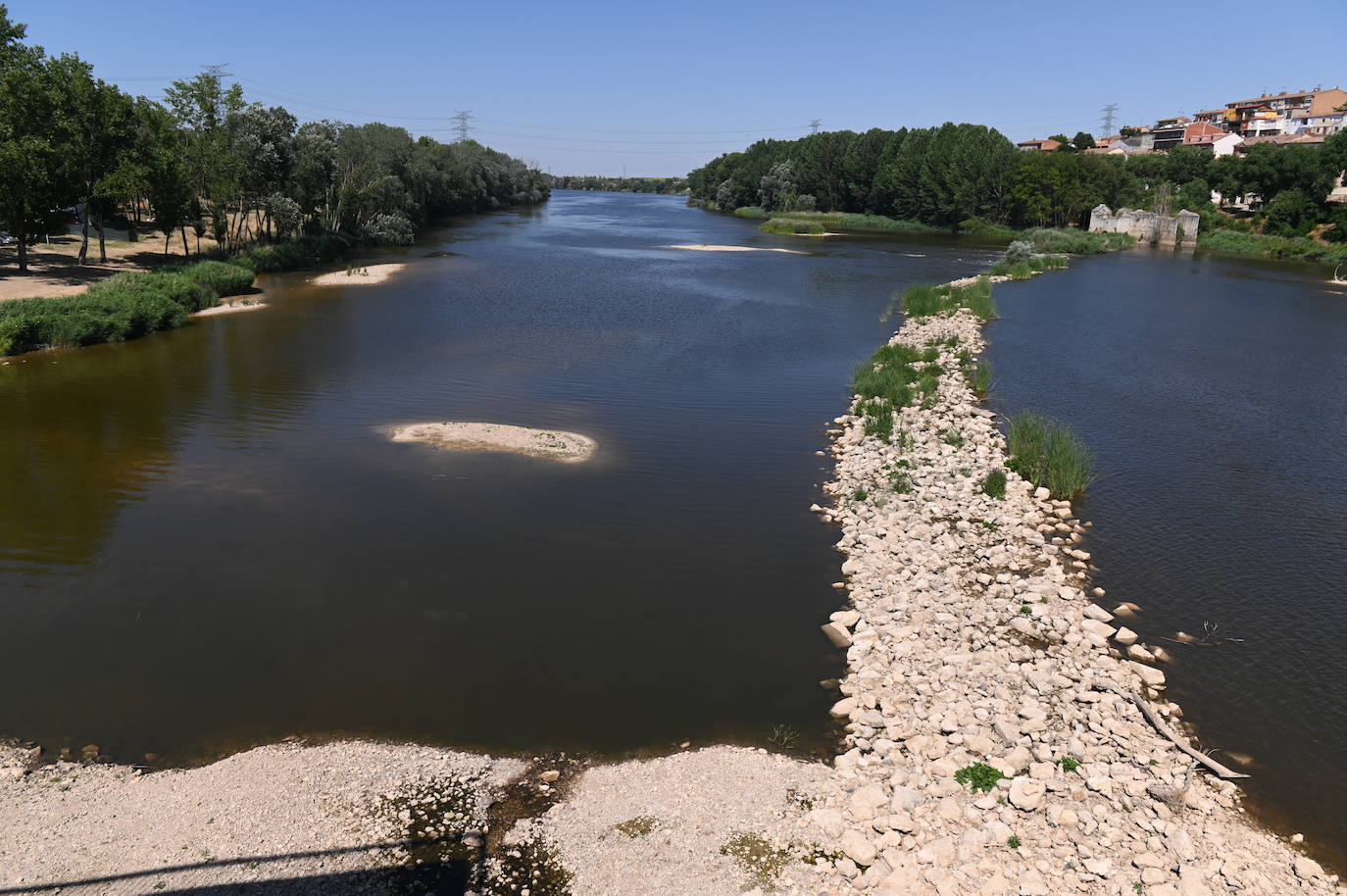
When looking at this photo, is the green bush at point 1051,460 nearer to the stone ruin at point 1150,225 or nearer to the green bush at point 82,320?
the green bush at point 82,320

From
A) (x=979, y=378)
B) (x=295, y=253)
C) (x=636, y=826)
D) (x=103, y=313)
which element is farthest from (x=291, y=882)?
(x=295, y=253)

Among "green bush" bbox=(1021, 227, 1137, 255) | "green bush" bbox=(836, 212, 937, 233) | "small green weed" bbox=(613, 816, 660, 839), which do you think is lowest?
"small green weed" bbox=(613, 816, 660, 839)

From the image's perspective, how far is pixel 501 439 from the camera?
995 inches

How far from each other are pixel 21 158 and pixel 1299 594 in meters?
52.6

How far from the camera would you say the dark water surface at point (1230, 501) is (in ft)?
43.3

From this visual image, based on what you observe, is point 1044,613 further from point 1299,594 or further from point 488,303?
point 488,303

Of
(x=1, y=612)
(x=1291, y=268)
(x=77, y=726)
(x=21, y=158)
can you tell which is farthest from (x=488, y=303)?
(x=1291, y=268)

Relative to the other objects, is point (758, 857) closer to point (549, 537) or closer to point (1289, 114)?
point (549, 537)

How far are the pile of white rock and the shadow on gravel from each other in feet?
15.2

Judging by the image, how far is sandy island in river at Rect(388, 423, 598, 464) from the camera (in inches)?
967

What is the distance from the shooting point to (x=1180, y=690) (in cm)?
1390

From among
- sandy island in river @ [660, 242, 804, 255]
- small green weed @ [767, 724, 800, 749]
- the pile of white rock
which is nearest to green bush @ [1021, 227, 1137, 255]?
sandy island in river @ [660, 242, 804, 255]

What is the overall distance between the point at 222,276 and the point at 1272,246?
101m

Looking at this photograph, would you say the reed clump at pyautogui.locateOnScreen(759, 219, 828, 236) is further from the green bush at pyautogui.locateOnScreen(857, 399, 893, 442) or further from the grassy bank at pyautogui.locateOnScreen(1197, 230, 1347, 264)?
the green bush at pyautogui.locateOnScreen(857, 399, 893, 442)
